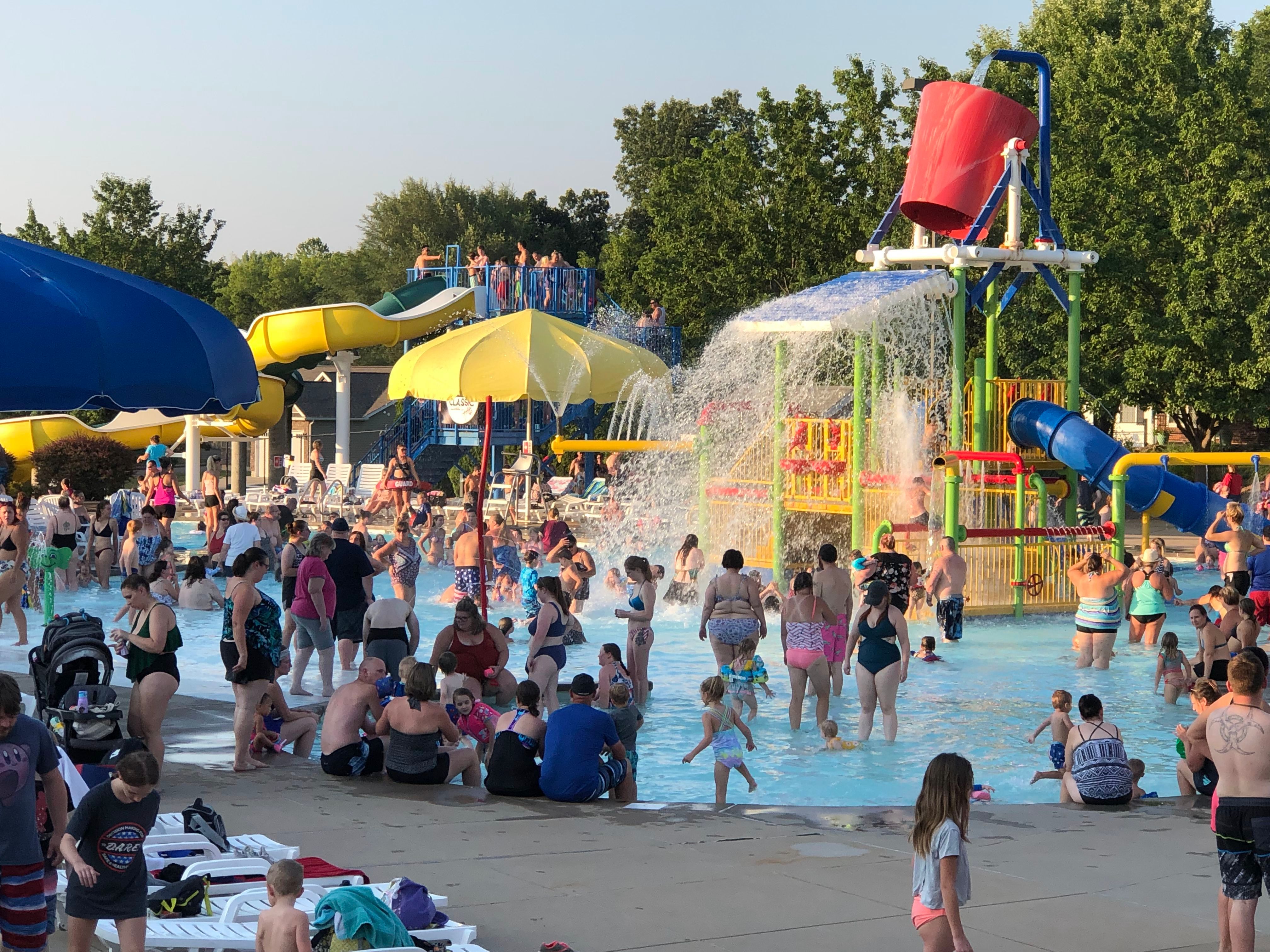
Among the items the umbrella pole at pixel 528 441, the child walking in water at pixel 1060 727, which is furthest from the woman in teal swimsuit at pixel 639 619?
the umbrella pole at pixel 528 441

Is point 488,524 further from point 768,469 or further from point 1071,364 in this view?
point 1071,364

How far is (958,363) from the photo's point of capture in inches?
689

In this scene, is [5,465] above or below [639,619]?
above

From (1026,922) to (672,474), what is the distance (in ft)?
50.8

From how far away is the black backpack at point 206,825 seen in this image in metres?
6.94

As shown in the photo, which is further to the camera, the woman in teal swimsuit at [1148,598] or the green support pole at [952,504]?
the green support pole at [952,504]

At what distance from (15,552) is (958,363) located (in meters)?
10.3

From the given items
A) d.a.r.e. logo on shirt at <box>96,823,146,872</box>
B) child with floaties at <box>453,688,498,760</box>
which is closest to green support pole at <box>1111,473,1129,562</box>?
child with floaties at <box>453,688,498,760</box>

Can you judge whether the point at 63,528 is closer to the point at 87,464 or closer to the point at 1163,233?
the point at 87,464

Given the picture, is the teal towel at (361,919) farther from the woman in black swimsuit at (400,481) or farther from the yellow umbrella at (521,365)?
the woman in black swimsuit at (400,481)

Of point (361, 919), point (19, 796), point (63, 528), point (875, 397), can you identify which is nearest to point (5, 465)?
point (63, 528)

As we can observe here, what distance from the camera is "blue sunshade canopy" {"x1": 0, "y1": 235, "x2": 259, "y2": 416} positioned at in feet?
20.1

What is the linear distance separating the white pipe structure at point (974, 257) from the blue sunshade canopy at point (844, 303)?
1.00 feet

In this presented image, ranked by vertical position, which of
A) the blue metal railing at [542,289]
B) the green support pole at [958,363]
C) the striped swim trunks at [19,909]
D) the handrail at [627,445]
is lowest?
the striped swim trunks at [19,909]
